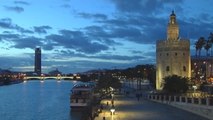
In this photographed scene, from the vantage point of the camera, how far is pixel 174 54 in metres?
89.4

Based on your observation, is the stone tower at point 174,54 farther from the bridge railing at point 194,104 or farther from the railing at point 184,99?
the bridge railing at point 194,104

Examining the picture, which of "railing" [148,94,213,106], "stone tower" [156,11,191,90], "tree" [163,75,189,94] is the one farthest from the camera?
"stone tower" [156,11,191,90]

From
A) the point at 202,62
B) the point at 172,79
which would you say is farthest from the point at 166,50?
the point at 202,62

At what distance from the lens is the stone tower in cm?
8919

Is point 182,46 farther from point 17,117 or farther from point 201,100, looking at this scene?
point 201,100

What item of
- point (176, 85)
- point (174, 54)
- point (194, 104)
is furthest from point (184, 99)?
point (174, 54)

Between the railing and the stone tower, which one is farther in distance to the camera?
the stone tower

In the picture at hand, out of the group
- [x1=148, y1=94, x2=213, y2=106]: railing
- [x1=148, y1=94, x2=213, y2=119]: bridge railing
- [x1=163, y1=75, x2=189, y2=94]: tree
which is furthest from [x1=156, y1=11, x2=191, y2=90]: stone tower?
[x1=148, y1=94, x2=213, y2=119]: bridge railing

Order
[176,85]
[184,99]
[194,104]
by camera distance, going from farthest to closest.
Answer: [176,85] → [184,99] → [194,104]

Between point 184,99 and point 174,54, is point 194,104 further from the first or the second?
point 174,54

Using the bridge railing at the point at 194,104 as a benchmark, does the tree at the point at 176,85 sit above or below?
above

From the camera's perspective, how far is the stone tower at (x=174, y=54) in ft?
293

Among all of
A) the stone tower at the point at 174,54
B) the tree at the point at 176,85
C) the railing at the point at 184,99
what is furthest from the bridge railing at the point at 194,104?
the stone tower at the point at 174,54

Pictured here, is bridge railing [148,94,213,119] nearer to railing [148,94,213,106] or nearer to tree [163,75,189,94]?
railing [148,94,213,106]
